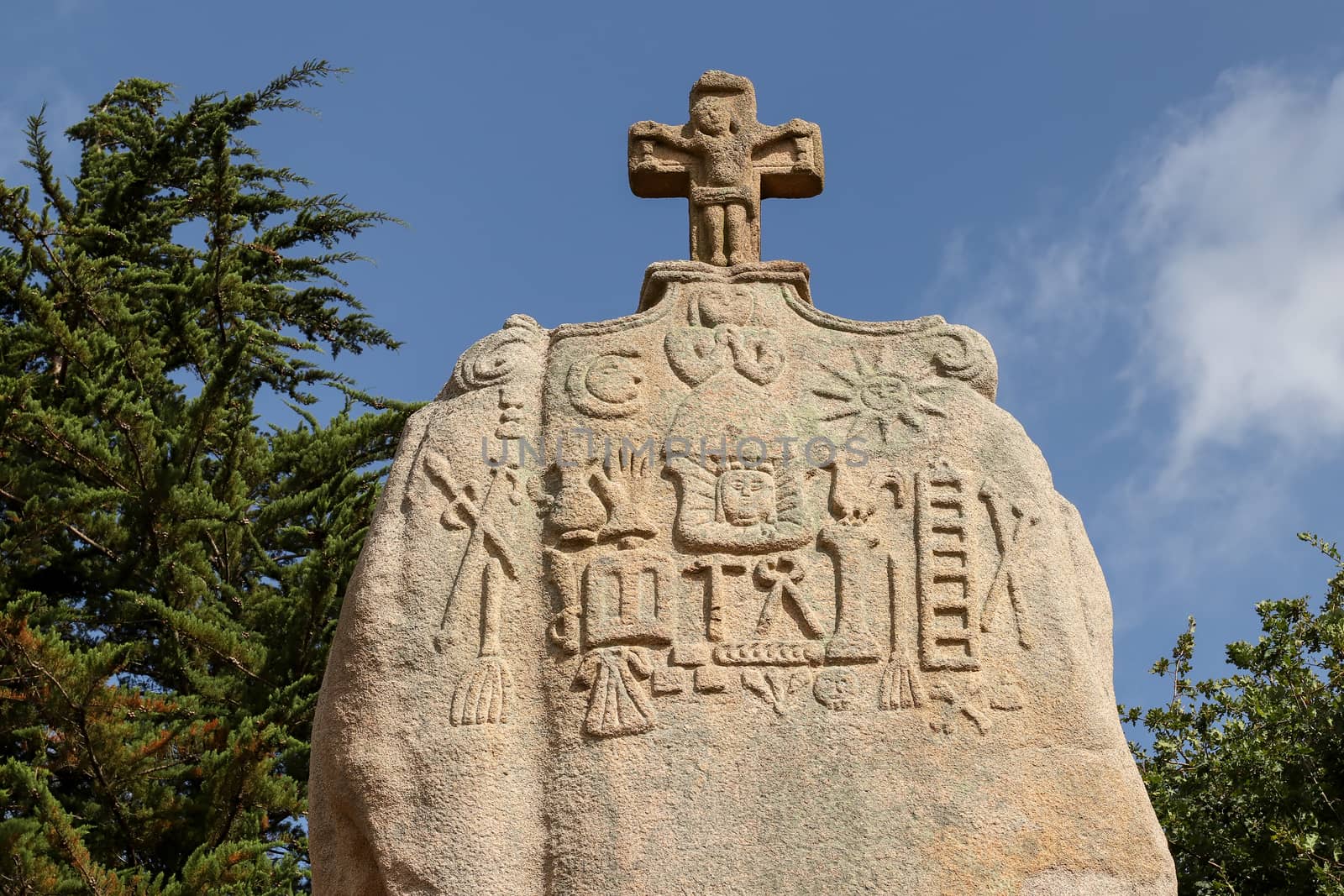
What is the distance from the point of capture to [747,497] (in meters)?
4.35

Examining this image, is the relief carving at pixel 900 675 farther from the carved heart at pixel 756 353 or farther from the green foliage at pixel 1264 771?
the green foliage at pixel 1264 771

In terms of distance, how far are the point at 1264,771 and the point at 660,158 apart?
4.78 meters

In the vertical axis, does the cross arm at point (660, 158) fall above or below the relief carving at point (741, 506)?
above

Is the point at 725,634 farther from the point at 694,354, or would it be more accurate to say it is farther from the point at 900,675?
the point at 694,354

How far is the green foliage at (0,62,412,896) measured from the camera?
7.22 m

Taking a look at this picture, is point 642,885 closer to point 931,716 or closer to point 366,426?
point 931,716

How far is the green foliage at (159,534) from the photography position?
23.7ft

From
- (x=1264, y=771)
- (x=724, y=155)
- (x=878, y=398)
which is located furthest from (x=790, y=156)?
(x=1264, y=771)

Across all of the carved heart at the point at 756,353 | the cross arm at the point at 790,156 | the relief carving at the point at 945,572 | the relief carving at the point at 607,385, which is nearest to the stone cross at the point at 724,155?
the cross arm at the point at 790,156

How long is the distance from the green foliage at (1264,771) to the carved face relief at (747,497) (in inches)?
157

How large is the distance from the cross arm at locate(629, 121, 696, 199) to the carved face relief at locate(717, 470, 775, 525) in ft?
3.74

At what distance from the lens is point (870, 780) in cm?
396

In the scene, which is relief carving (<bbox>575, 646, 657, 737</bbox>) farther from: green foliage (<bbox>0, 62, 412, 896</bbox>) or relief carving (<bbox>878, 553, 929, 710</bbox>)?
green foliage (<bbox>0, 62, 412, 896</bbox>)

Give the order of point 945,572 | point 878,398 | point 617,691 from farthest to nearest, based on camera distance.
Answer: point 878,398, point 945,572, point 617,691
